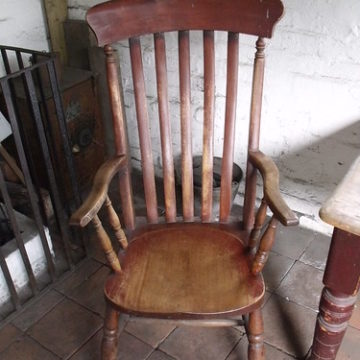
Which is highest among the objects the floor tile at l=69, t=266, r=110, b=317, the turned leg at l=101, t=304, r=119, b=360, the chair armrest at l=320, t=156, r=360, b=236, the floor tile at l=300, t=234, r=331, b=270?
the chair armrest at l=320, t=156, r=360, b=236

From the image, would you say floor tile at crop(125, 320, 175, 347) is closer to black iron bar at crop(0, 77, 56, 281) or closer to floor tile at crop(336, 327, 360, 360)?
black iron bar at crop(0, 77, 56, 281)

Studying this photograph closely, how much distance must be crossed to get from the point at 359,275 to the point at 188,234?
21.7 inches

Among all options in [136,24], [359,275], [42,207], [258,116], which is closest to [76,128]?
[42,207]

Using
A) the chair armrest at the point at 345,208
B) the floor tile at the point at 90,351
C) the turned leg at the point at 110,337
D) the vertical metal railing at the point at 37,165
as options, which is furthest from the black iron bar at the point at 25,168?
the chair armrest at the point at 345,208

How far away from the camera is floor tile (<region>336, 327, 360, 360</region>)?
1.49 m

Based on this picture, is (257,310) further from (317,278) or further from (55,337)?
(55,337)

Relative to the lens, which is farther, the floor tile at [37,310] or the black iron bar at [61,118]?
the floor tile at [37,310]

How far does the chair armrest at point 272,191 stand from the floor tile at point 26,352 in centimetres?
98

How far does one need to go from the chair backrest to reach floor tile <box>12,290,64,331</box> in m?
0.57

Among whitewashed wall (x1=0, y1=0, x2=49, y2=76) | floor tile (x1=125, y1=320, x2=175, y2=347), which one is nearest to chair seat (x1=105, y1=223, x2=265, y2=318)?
floor tile (x1=125, y1=320, x2=175, y2=347)

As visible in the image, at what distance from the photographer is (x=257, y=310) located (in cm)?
123

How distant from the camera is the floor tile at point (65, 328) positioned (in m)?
1.56

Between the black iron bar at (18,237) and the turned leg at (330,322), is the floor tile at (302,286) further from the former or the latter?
the black iron bar at (18,237)

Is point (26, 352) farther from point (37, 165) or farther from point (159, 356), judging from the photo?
point (37, 165)
